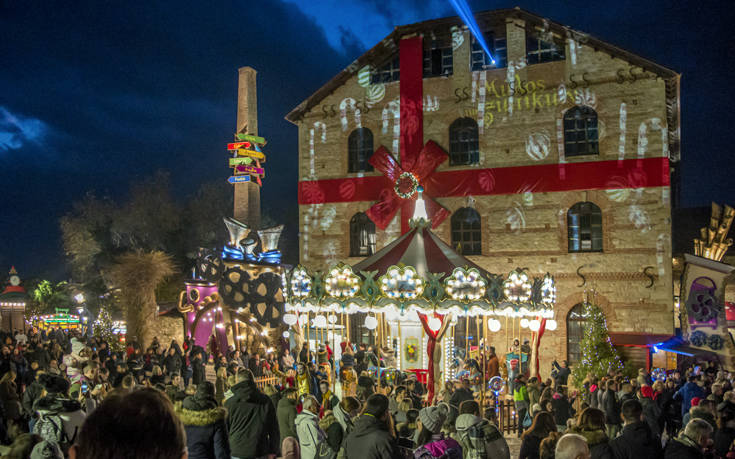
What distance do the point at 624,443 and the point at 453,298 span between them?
8267 mm

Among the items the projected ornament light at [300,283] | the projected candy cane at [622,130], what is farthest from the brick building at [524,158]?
the projected ornament light at [300,283]

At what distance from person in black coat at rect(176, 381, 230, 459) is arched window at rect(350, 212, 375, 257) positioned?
17.1 m

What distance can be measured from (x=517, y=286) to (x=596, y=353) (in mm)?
4228

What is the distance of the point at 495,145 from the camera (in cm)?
2092

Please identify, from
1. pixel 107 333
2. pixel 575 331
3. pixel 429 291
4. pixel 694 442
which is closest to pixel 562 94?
pixel 575 331

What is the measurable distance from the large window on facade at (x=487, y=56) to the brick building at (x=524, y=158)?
0.04 metres

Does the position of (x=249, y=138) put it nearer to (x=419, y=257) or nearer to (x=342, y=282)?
(x=419, y=257)

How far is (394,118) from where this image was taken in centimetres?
2242

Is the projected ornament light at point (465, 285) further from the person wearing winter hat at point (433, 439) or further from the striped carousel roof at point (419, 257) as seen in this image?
the person wearing winter hat at point (433, 439)

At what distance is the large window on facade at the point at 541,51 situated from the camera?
20500 mm

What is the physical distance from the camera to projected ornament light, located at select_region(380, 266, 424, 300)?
14.4 meters

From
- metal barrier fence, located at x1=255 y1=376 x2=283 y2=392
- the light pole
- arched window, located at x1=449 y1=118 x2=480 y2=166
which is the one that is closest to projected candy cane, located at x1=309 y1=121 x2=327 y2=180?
arched window, located at x1=449 y1=118 x2=480 y2=166

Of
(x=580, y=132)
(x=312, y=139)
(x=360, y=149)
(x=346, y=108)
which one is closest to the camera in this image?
(x=580, y=132)

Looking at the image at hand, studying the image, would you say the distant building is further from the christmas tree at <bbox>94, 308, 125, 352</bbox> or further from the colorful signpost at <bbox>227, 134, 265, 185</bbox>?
the colorful signpost at <bbox>227, 134, 265, 185</bbox>
